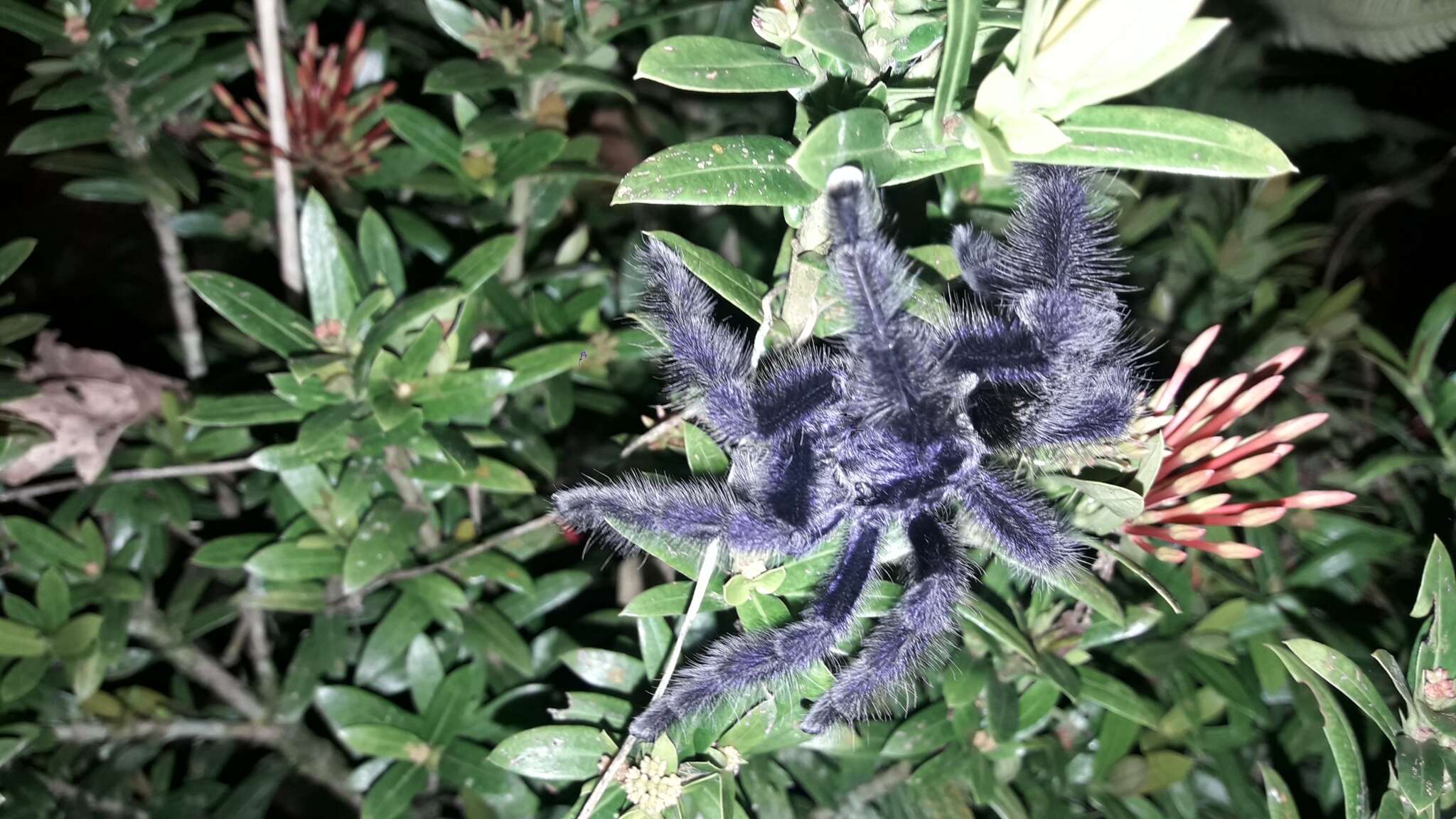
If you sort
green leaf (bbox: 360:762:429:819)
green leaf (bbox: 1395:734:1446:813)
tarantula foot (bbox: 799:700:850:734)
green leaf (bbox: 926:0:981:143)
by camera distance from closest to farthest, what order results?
1. green leaf (bbox: 926:0:981:143)
2. tarantula foot (bbox: 799:700:850:734)
3. green leaf (bbox: 1395:734:1446:813)
4. green leaf (bbox: 360:762:429:819)

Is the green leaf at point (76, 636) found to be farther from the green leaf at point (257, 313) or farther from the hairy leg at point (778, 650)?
the hairy leg at point (778, 650)

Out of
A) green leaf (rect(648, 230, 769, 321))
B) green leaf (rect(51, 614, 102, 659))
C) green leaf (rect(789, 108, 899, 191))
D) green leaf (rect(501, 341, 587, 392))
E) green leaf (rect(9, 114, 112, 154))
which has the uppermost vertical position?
green leaf (rect(789, 108, 899, 191))

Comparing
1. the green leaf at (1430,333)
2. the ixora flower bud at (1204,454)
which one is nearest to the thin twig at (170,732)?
the ixora flower bud at (1204,454)

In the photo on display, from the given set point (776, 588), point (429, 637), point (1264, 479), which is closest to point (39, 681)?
point (429, 637)

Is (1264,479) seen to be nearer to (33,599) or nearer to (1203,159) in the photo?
(1203,159)

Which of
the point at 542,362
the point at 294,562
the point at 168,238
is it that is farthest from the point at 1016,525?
the point at 168,238

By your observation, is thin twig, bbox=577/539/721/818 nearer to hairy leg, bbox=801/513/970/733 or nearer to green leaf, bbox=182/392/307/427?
hairy leg, bbox=801/513/970/733

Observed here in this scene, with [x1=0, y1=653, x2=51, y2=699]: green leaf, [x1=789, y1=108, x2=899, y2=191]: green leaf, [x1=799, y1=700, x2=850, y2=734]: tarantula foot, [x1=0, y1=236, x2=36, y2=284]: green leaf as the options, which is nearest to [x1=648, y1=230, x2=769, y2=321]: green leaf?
[x1=789, y1=108, x2=899, y2=191]: green leaf
